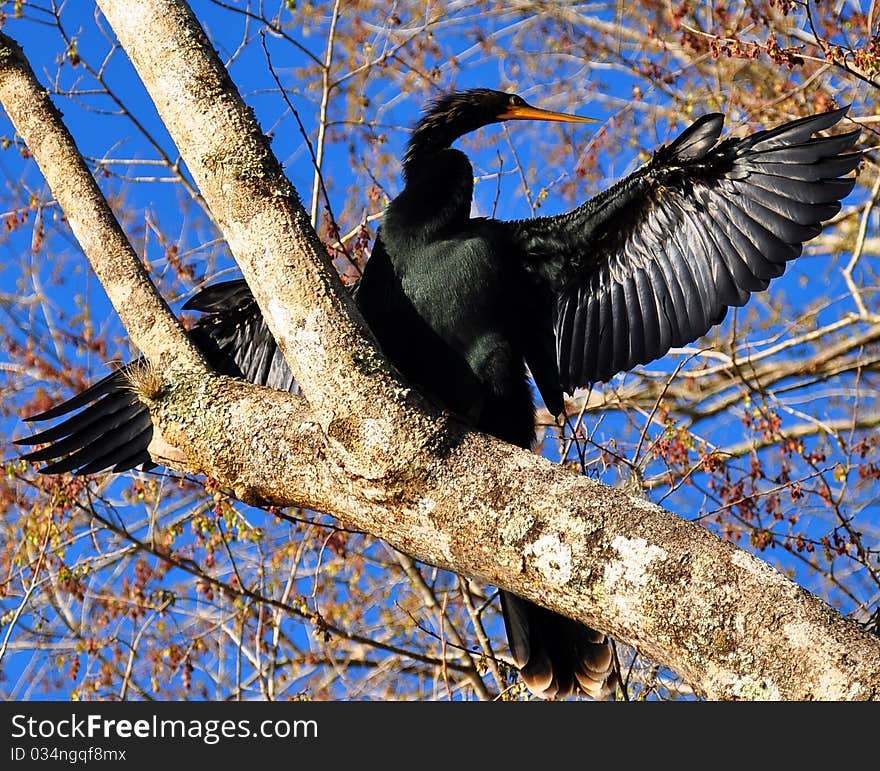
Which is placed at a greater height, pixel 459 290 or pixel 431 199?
pixel 431 199

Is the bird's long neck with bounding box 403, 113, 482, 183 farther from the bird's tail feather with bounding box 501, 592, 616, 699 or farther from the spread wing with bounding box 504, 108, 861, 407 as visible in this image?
the bird's tail feather with bounding box 501, 592, 616, 699

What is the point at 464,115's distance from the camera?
3.54m

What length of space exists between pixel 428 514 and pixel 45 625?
3.17 meters

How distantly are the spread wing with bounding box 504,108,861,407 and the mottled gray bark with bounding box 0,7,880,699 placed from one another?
119 cm

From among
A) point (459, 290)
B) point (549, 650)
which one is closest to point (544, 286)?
point (459, 290)

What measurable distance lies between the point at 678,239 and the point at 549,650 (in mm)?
1244

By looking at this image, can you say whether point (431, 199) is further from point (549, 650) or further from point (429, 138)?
point (549, 650)

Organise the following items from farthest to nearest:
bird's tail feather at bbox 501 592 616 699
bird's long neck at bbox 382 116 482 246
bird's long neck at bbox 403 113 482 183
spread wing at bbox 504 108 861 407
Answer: bird's long neck at bbox 403 113 482 183 → bird's long neck at bbox 382 116 482 246 → bird's tail feather at bbox 501 592 616 699 → spread wing at bbox 504 108 861 407

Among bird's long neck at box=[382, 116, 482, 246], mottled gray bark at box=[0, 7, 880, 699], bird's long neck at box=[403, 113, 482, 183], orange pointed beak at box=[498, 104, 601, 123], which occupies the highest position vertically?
orange pointed beak at box=[498, 104, 601, 123]

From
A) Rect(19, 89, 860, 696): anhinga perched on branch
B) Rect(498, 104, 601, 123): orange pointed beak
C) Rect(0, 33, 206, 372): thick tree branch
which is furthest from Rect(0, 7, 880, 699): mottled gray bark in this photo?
Rect(498, 104, 601, 123): orange pointed beak

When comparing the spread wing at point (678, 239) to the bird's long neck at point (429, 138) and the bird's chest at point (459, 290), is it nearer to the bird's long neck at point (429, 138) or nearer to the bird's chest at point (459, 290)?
the bird's chest at point (459, 290)

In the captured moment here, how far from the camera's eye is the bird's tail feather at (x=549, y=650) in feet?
9.67

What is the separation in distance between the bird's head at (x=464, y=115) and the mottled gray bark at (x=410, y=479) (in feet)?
3.90

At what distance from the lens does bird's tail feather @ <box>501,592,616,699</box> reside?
2.95 m
